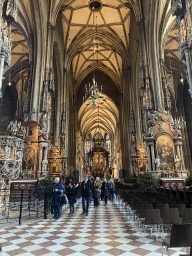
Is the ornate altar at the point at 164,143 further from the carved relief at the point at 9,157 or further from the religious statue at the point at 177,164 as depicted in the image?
the carved relief at the point at 9,157

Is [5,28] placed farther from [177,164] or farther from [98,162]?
[98,162]

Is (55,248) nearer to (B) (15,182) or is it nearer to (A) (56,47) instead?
(B) (15,182)

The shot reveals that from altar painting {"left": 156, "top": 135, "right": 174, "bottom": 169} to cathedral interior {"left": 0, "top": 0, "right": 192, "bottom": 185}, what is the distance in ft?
0.19

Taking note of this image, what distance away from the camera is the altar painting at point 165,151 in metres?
11.7

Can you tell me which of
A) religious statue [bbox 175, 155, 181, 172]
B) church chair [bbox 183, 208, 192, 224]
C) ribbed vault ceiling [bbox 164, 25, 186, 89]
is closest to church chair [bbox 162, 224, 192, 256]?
church chair [bbox 183, 208, 192, 224]

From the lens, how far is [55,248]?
10.2 ft

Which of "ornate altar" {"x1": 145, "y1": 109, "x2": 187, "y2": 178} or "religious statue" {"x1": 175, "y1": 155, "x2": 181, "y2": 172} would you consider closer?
"religious statue" {"x1": 175, "y1": 155, "x2": 181, "y2": 172}

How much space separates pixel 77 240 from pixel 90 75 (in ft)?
94.8

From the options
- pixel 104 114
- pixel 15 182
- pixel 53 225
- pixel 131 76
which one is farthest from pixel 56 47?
pixel 104 114

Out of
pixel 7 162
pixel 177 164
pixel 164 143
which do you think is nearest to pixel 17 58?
pixel 164 143

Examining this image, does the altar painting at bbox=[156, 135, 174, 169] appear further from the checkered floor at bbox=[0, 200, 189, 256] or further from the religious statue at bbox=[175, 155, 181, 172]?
the checkered floor at bbox=[0, 200, 189, 256]

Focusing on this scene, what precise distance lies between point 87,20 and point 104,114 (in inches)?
911

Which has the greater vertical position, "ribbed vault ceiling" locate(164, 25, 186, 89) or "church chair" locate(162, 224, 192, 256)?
"ribbed vault ceiling" locate(164, 25, 186, 89)

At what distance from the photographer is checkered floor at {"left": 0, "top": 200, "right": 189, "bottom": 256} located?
295 cm
